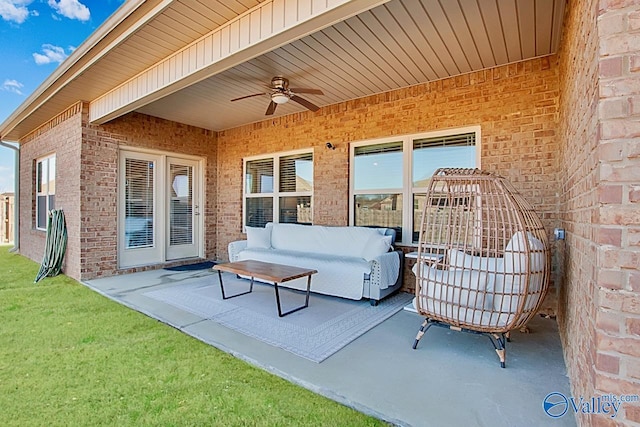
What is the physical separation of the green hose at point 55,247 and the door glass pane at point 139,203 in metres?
0.93

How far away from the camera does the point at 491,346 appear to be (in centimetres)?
268

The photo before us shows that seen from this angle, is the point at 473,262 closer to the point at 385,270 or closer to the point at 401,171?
the point at 385,270

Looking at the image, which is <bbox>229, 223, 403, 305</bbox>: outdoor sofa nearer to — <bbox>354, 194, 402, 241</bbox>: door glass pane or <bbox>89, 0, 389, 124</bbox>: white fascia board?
<bbox>354, 194, 402, 241</bbox>: door glass pane

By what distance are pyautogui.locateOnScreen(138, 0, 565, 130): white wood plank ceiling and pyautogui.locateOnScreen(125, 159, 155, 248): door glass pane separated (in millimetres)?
1495

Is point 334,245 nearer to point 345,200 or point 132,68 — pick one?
point 345,200

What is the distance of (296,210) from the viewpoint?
5883 mm

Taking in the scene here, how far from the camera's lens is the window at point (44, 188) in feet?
20.9

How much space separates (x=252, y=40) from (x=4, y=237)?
448 inches

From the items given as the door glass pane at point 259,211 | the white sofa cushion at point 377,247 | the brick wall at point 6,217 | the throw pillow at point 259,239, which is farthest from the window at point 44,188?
the white sofa cushion at point 377,247

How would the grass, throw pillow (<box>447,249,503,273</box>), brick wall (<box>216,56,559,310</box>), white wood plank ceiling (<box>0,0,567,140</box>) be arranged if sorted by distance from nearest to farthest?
the grass → throw pillow (<box>447,249,503,273</box>) → white wood plank ceiling (<box>0,0,567,140</box>) → brick wall (<box>216,56,559,310</box>)

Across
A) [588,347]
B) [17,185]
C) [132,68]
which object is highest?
[132,68]

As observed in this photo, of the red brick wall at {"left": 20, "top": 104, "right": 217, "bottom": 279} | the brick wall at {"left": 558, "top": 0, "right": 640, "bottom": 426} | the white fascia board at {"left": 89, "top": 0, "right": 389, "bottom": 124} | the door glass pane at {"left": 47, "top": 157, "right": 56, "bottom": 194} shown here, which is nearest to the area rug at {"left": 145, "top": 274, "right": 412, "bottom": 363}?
the red brick wall at {"left": 20, "top": 104, "right": 217, "bottom": 279}

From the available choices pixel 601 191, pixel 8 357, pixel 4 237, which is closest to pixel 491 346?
pixel 601 191

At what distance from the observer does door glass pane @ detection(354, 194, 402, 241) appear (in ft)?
15.4
